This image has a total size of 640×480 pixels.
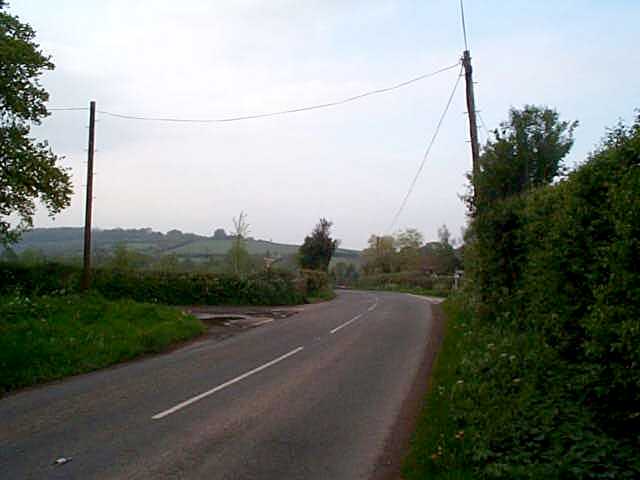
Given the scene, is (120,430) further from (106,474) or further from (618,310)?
(618,310)

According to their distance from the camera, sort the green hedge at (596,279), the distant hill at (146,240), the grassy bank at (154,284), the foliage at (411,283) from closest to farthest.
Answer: the green hedge at (596,279)
the grassy bank at (154,284)
the foliage at (411,283)
the distant hill at (146,240)

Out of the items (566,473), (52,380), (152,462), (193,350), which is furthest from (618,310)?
(193,350)

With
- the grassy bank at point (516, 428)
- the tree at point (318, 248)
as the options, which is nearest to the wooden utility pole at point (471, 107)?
the grassy bank at point (516, 428)

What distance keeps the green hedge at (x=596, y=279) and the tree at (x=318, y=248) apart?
51627 millimetres

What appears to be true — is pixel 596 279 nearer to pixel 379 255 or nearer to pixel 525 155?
pixel 525 155

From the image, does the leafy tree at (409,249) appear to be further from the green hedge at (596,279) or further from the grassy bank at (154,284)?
the green hedge at (596,279)

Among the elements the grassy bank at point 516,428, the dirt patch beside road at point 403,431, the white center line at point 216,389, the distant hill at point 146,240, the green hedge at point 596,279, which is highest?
the distant hill at point 146,240

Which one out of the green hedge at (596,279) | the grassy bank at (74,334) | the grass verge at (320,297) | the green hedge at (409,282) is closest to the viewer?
the green hedge at (596,279)

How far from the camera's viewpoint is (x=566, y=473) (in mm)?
5184

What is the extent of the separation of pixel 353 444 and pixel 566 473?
2.74 metres

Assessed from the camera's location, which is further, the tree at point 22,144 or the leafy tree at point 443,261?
the leafy tree at point 443,261

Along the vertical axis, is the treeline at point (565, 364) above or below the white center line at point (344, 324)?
above

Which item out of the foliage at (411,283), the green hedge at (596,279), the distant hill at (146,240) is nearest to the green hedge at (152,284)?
the green hedge at (596,279)

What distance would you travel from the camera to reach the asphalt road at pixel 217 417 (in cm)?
647
